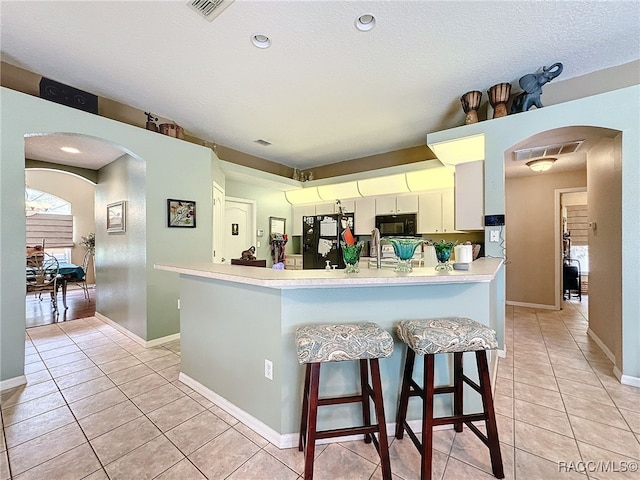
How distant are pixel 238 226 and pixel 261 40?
3453 mm

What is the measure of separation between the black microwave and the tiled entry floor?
7.68ft

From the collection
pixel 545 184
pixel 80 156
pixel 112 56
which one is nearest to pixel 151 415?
pixel 112 56

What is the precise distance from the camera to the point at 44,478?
1379 mm

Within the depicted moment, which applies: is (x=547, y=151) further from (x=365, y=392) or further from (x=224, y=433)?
(x=224, y=433)

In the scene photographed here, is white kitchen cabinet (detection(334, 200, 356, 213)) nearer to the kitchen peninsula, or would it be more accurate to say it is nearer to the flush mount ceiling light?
the flush mount ceiling light

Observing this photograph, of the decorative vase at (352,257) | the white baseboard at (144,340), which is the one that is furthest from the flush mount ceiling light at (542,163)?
the white baseboard at (144,340)

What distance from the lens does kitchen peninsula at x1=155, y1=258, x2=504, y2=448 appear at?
5.08ft

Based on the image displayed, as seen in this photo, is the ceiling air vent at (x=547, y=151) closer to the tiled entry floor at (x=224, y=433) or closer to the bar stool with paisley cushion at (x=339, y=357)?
the tiled entry floor at (x=224, y=433)

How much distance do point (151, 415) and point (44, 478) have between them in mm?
548

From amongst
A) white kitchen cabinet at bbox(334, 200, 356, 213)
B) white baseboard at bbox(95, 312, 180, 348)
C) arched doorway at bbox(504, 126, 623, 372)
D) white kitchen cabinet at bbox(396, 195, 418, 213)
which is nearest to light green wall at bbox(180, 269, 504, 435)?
white baseboard at bbox(95, 312, 180, 348)

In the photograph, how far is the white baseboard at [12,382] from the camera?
2215 mm

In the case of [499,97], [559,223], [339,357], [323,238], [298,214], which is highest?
[499,97]

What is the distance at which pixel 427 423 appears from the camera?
4.41 ft

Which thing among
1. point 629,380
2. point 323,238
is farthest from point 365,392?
point 323,238
